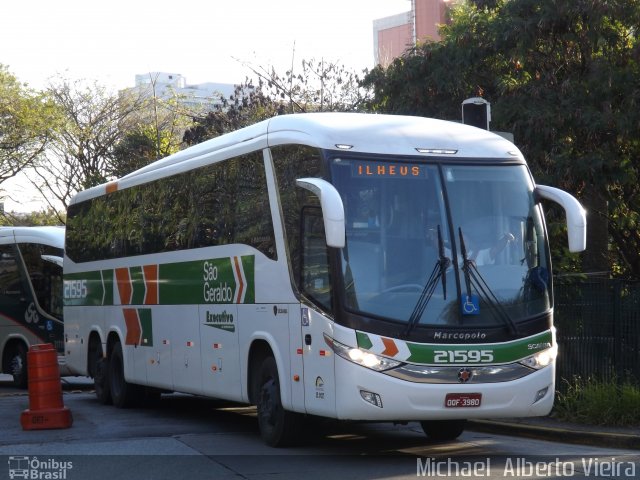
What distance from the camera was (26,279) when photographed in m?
22.7

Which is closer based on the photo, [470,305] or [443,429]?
[470,305]

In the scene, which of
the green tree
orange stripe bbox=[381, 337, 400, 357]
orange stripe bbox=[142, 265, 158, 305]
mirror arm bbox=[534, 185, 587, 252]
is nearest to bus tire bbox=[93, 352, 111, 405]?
orange stripe bbox=[142, 265, 158, 305]

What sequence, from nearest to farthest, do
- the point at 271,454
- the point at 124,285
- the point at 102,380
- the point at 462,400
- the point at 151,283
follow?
the point at 462,400 → the point at 271,454 → the point at 151,283 → the point at 124,285 → the point at 102,380

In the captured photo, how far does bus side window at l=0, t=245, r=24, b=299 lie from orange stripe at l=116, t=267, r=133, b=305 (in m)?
6.31

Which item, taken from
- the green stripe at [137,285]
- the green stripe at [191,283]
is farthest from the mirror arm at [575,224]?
the green stripe at [137,285]

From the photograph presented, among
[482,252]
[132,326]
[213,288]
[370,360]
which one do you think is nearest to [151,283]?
[132,326]

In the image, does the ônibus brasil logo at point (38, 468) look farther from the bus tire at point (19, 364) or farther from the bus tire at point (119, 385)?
the bus tire at point (19, 364)

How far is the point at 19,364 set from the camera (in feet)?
73.8

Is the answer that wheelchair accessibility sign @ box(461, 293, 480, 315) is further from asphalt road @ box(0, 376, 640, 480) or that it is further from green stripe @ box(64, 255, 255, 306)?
green stripe @ box(64, 255, 255, 306)

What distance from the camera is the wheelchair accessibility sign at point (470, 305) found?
34.2ft

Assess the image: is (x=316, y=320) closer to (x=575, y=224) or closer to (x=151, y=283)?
(x=575, y=224)

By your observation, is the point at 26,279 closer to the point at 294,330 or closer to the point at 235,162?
the point at 235,162

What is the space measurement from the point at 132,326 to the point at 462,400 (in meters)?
7.60

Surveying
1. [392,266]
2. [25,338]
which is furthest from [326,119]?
[25,338]
